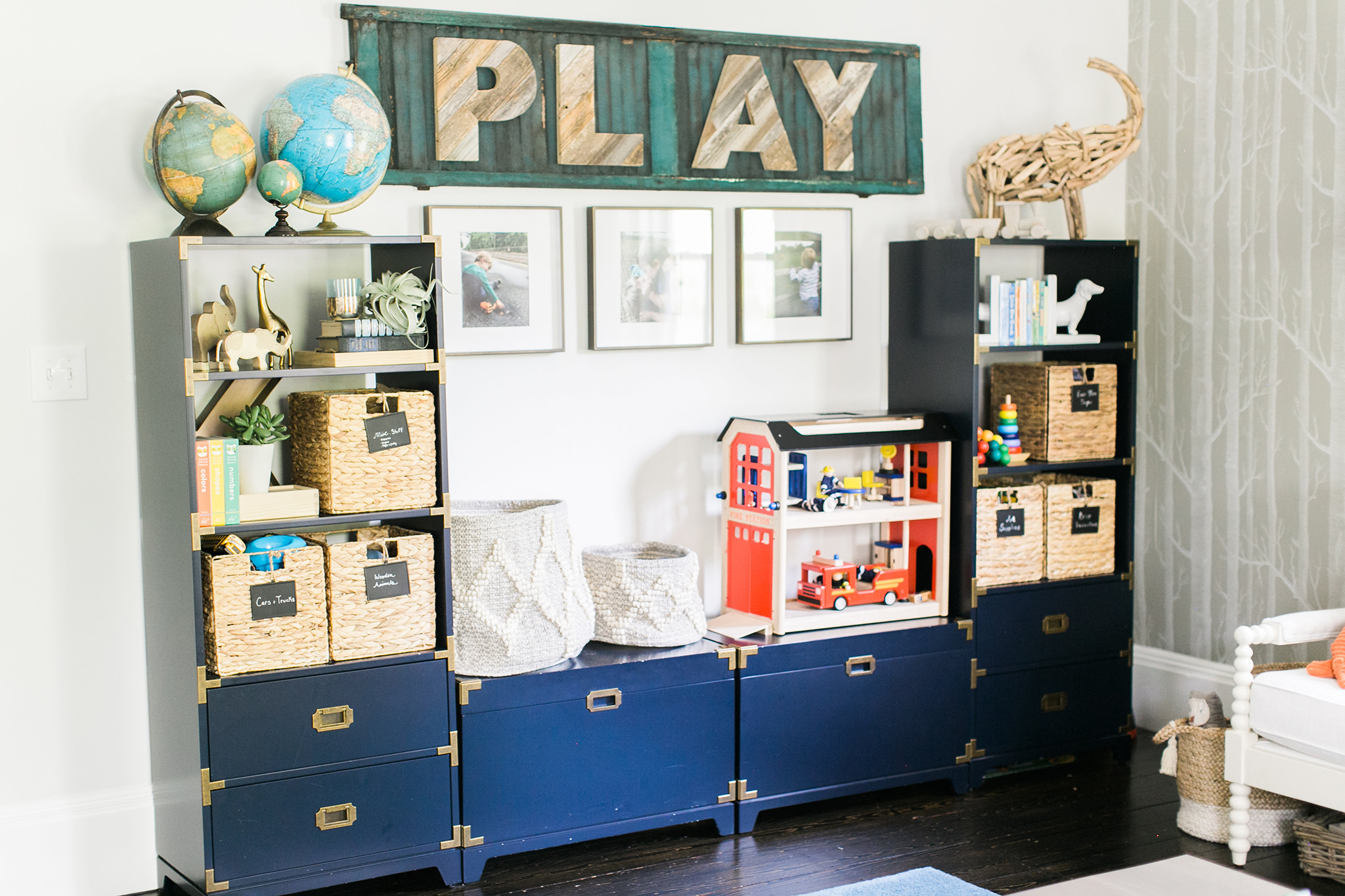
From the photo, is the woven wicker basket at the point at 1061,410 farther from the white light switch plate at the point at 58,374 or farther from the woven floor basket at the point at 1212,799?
the white light switch plate at the point at 58,374

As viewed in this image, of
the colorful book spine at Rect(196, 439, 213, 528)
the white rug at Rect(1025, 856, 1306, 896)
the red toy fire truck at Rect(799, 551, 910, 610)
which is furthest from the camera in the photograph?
the red toy fire truck at Rect(799, 551, 910, 610)

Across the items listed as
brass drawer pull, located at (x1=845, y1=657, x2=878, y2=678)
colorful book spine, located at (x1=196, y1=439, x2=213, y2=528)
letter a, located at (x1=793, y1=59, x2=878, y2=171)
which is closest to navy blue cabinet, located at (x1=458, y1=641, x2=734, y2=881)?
brass drawer pull, located at (x1=845, y1=657, x2=878, y2=678)

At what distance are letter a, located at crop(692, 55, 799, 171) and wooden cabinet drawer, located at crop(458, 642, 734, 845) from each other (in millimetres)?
1318

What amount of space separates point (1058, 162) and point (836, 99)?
67 centimetres

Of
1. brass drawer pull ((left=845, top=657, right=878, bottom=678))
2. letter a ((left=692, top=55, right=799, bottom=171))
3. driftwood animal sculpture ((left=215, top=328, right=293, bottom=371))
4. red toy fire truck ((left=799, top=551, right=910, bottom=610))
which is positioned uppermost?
letter a ((left=692, top=55, right=799, bottom=171))

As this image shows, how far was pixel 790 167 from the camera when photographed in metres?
3.64

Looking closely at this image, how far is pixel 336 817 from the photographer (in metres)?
2.90

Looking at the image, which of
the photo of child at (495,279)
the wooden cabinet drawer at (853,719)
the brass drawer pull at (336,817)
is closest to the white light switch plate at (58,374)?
Answer: the photo of child at (495,279)

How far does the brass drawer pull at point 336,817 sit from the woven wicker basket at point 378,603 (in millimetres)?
329

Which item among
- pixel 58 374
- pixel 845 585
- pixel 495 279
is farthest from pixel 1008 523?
pixel 58 374

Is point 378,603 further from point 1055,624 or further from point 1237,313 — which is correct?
point 1237,313

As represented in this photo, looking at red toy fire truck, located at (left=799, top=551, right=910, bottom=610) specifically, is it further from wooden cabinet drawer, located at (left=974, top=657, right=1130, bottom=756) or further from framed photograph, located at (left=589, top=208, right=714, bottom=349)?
framed photograph, located at (left=589, top=208, right=714, bottom=349)

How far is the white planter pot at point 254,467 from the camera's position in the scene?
112 inches

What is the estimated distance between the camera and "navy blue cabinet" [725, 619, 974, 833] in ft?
10.9
